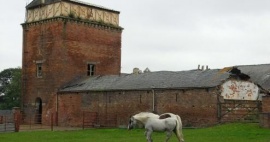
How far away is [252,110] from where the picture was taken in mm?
30859

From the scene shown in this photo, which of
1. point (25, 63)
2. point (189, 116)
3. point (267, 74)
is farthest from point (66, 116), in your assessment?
point (267, 74)

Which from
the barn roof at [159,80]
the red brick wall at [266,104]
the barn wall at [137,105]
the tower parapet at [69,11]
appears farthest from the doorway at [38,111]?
the red brick wall at [266,104]

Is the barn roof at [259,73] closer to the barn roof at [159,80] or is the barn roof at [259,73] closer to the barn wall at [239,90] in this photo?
the barn roof at [159,80]

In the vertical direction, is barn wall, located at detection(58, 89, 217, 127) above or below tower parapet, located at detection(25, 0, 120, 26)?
below

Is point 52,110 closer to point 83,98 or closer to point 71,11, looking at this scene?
point 83,98

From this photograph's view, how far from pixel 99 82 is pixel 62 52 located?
4516mm

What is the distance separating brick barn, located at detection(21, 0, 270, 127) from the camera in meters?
30.7

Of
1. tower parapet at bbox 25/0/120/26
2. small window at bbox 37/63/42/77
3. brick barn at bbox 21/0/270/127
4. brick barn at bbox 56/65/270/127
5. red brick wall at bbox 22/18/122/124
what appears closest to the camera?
brick barn at bbox 56/65/270/127

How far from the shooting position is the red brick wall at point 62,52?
40.8m

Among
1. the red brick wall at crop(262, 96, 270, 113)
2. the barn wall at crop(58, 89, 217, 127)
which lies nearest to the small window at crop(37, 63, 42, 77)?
the barn wall at crop(58, 89, 217, 127)

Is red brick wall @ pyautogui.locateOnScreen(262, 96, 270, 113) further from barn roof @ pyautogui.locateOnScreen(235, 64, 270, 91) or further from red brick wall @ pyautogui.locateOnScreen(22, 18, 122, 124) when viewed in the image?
red brick wall @ pyautogui.locateOnScreen(22, 18, 122, 124)

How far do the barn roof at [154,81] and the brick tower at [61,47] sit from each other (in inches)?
69.7

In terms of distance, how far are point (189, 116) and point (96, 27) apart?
50.5ft

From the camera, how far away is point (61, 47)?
133 ft
